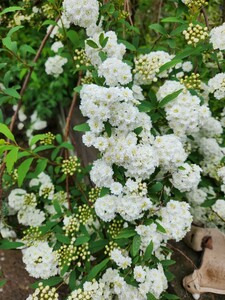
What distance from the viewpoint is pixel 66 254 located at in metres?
2.17

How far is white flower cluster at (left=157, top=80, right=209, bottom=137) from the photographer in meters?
2.13

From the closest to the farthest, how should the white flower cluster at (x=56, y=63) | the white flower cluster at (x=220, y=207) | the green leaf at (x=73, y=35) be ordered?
→ the green leaf at (x=73, y=35)
the white flower cluster at (x=220, y=207)
the white flower cluster at (x=56, y=63)

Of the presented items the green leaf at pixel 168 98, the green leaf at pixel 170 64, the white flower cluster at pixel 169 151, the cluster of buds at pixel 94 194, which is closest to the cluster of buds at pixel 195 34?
the green leaf at pixel 170 64

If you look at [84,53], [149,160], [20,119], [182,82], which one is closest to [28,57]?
[20,119]

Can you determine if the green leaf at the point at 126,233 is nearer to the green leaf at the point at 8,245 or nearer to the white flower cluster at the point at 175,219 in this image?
the white flower cluster at the point at 175,219

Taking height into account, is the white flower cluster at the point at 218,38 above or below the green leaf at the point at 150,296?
above

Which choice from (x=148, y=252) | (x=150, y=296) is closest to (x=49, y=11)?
(x=148, y=252)

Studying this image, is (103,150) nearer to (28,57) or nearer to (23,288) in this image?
(23,288)

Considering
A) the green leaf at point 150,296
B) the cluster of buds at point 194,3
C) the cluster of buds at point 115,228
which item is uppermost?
the cluster of buds at point 194,3

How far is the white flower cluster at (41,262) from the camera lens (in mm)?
2131

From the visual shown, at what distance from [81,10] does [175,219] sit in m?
1.40

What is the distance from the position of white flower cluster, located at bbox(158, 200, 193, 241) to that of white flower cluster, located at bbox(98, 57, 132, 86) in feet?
2.63

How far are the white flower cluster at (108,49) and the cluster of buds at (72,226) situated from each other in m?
1.06

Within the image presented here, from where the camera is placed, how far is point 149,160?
194cm
